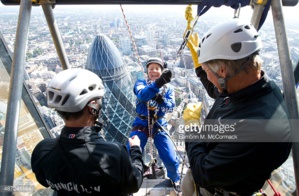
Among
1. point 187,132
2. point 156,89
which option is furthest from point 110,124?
point 187,132

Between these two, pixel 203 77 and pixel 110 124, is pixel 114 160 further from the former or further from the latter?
pixel 110 124

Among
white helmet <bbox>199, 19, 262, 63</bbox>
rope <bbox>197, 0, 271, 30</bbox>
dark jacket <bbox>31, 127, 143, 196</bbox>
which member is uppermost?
rope <bbox>197, 0, 271, 30</bbox>

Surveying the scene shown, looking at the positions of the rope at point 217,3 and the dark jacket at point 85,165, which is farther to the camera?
the rope at point 217,3

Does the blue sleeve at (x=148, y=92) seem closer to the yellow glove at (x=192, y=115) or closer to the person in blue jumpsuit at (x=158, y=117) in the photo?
the person in blue jumpsuit at (x=158, y=117)

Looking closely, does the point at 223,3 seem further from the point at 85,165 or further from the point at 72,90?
the point at 85,165

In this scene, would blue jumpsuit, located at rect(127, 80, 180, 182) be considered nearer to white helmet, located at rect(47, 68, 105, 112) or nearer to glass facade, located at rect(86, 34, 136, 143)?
white helmet, located at rect(47, 68, 105, 112)

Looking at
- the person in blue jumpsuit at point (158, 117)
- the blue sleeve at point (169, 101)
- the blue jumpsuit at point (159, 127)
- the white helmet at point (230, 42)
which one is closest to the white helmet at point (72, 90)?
the white helmet at point (230, 42)

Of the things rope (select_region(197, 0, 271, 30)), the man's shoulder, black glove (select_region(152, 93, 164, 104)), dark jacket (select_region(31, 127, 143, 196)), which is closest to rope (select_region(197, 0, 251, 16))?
rope (select_region(197, 0, 271, 30))
